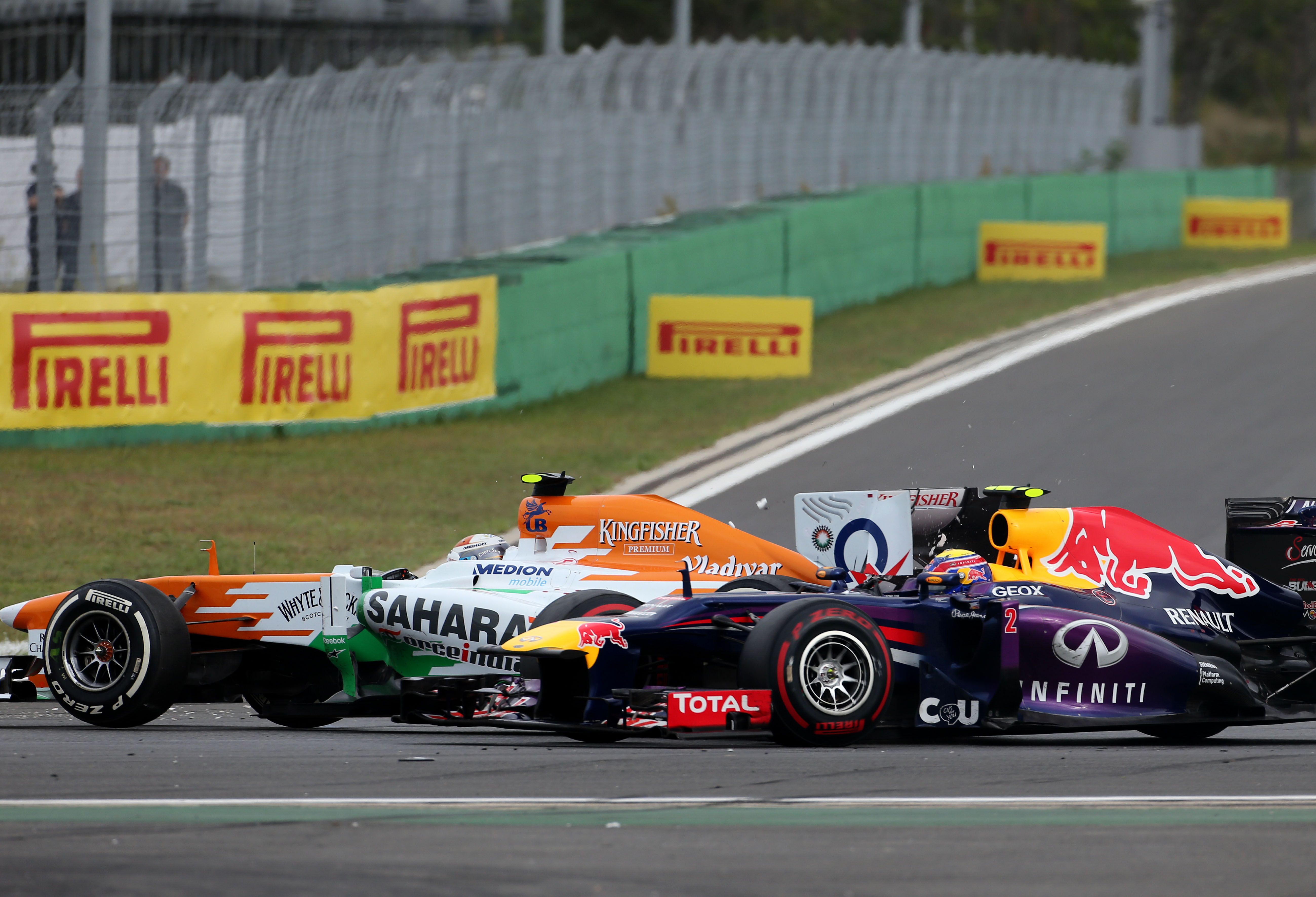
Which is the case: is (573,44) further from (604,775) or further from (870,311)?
(604,775)

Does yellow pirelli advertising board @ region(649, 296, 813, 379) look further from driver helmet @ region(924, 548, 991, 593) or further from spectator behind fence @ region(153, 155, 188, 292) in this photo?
driver helmet @ region(924, 548, 991, 593)

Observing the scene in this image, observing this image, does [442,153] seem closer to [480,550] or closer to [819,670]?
[480,550]

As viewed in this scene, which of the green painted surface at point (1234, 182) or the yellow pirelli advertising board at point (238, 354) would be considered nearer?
the yellow pirelli advertising board at point (238, 354)

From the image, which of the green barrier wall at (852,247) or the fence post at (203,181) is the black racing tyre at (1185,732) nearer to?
the fence post at (203,181)

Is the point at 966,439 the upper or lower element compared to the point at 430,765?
upper

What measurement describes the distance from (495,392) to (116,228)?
4539 millimetres

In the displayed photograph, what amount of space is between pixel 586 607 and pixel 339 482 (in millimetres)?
8066

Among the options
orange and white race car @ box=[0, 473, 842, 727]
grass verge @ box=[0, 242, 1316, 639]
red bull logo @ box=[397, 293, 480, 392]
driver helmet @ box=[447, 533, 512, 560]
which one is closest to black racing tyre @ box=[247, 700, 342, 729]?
orange and white race car @ box=[0, 473, 842, 727]

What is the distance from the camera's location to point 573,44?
6325 centimetres

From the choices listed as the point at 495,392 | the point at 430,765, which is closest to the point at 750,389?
the point at 495,392

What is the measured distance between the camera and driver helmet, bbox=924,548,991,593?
8883mm

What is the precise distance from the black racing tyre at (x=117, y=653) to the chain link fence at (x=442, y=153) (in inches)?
317

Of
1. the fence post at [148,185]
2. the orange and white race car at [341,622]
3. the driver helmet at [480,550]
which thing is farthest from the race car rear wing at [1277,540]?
the fence post at [148,185]

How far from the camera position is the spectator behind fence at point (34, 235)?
16.2 meters
